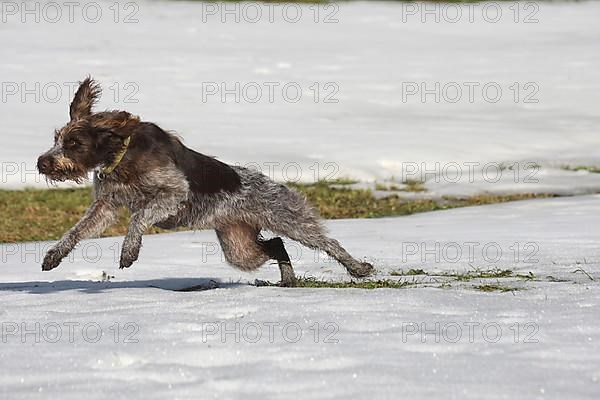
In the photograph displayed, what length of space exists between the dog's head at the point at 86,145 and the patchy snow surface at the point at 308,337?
105 centimetres

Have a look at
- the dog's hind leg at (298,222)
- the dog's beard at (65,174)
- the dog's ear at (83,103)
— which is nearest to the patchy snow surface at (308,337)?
the dog's hind leg at (298,222)

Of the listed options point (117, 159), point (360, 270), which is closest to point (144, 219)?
point (117, 159)

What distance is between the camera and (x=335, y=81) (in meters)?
29.6

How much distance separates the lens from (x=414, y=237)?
1390cm

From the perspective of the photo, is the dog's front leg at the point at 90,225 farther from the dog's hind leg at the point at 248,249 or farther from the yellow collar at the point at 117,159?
the dog's hind leg at the point at 248,249

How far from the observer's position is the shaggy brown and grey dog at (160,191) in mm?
8852

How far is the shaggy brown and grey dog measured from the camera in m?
8.85

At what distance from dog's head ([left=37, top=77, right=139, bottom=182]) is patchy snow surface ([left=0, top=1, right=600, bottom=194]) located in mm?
10586

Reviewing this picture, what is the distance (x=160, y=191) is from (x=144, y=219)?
27 centimetres

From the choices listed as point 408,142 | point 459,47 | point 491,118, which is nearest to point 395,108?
point 491,118

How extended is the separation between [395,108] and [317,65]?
4819mm

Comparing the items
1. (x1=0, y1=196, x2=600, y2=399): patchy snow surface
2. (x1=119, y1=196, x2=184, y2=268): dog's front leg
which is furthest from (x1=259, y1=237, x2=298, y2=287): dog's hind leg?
(x1=119, y1=196, x2=184, y2=268): dog's front leg

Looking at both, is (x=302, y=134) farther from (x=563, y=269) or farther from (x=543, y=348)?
(x=543, y=348)

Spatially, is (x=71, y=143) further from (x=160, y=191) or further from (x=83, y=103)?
(x=160, y=191)
